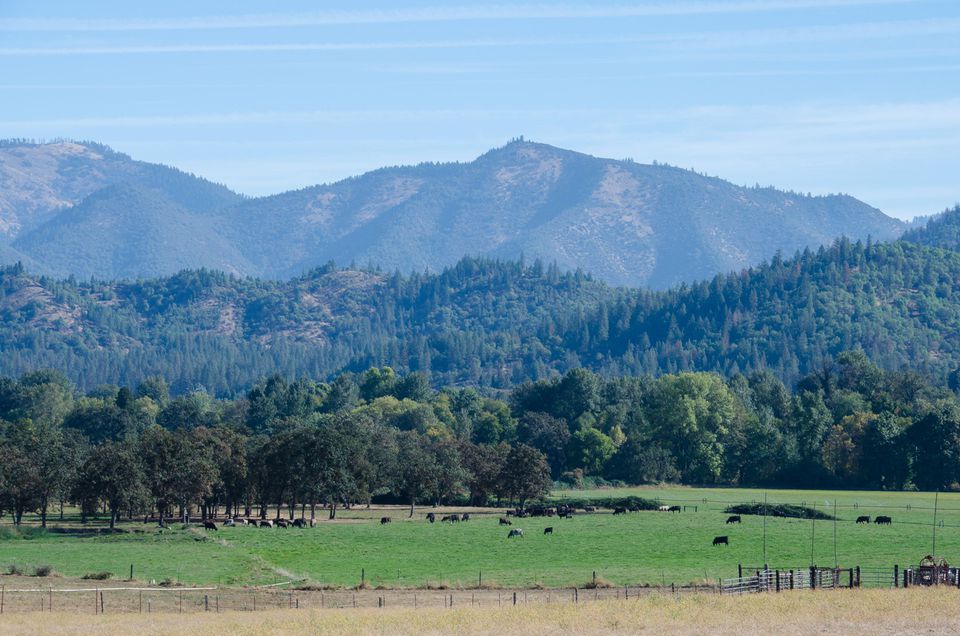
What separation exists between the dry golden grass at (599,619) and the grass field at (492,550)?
12688mm

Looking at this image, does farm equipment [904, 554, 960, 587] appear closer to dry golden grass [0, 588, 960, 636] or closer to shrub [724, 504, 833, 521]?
dry golden grass [0, 588, 960, 636]

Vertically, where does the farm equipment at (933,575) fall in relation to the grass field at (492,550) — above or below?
above

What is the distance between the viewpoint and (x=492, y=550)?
106m

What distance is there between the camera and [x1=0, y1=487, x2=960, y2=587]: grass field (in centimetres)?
8894

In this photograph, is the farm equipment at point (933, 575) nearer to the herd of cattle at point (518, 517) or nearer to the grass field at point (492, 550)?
the grass field at point (492, 550)

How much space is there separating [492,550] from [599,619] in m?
39.8

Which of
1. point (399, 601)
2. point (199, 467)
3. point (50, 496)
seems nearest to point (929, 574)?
point (399, 601)

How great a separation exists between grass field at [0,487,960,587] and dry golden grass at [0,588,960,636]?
12.7 meters

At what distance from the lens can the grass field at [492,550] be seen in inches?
3501

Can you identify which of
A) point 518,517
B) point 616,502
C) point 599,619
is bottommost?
point 599,619

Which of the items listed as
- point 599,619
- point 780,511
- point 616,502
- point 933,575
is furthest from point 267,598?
point 616,502

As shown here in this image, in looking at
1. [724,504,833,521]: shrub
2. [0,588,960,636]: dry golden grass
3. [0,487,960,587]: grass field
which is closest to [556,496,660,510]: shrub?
[724,504,833,521]: shrub

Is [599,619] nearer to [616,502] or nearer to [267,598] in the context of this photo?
[267,598]

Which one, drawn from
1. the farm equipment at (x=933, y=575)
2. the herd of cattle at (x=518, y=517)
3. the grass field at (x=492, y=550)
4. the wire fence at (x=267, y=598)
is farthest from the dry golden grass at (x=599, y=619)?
the herd of cattle at (x=518, y=517)
